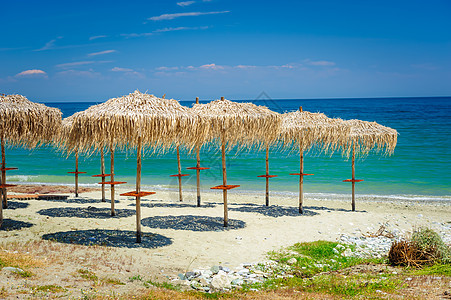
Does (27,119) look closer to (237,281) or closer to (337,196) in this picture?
(237,281)

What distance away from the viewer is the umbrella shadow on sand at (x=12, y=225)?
29.9ft

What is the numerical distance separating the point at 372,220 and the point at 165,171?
61.7ft

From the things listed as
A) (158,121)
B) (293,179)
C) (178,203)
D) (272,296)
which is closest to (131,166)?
(293,179)

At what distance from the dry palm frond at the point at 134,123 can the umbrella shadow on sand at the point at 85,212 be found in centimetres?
397

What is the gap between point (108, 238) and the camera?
8.87 m

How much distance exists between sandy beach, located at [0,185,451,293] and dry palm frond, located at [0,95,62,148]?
7.35 feet

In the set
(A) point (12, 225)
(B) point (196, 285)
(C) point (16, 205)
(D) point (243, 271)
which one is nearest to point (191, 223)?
(D) point (243, 271)

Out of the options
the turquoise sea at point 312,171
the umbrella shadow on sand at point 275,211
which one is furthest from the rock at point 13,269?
the turquoise sea at point 312,171

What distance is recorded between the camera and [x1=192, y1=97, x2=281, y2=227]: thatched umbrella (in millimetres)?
9797

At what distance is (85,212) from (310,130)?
729cm

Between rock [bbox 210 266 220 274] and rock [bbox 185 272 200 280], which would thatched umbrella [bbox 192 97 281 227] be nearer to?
rock [bbox 210 266 220 274]

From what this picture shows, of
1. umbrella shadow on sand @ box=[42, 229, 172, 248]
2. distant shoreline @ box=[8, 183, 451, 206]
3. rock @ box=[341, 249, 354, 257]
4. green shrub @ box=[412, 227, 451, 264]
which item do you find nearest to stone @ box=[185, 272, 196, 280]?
umbrella shadow on sand @ box=[42, 229, 172, 248]

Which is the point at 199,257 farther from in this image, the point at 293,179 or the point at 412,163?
the point at 412,163

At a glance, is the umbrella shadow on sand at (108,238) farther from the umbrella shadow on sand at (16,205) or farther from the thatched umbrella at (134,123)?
the umbrella shadow on sand at (16,205)
